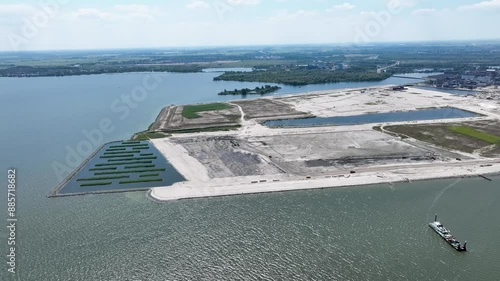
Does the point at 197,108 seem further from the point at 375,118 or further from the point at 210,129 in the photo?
the point at 375,118

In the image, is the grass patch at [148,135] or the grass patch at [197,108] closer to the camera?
the grass patch at [148,135]

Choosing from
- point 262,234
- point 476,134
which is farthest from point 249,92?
point 262,234

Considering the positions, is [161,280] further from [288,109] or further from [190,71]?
[190,71]

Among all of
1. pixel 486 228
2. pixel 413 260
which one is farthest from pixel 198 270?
pixel 486 228

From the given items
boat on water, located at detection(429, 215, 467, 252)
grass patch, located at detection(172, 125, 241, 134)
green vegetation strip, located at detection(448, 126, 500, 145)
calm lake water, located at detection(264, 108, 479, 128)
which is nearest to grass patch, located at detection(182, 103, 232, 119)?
grass patch, located at detection(172, 125, 241, 134)

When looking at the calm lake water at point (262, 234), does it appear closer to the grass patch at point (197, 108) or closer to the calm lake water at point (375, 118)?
the calm lake water at point (375, 118)

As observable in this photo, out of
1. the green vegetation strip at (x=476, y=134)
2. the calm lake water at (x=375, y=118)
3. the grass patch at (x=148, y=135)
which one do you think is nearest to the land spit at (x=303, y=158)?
the grass patch at (x=148, y=135)
